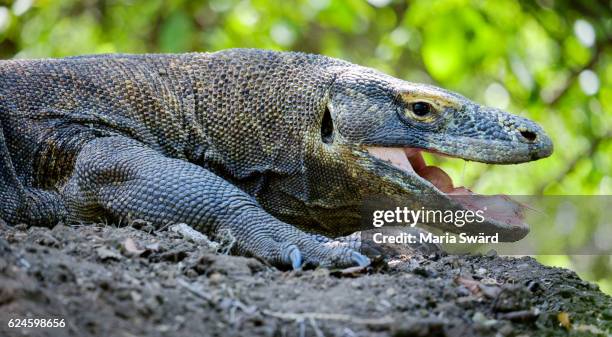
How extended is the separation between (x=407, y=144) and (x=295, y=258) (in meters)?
1.30

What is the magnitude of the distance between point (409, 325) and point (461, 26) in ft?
18.6

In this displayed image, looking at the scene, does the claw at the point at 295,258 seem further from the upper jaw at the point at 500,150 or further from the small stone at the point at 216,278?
the upper jaw at the point at 500,150

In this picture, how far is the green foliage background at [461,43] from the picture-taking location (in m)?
8.91

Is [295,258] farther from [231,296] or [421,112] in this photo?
[421,112]

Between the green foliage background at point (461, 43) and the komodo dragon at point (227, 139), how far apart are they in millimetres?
3122

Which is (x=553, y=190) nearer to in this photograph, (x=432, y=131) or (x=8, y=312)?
(x=432, y=131)

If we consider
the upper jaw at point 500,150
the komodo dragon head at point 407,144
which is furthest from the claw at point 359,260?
the upper jaw at point 500,150

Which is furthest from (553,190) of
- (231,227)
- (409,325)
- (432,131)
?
(409,325)

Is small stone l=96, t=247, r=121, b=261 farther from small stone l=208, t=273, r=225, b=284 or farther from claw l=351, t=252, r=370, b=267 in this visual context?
claw l=351, t=252, r=370, b=267

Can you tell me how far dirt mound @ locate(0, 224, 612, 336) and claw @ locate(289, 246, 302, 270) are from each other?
5.4 inches

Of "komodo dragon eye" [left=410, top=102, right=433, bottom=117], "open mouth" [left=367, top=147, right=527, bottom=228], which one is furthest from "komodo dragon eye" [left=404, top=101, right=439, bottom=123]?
"open mouth" [left=367, top=147, right=527, bottom=228]

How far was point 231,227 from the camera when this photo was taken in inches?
184

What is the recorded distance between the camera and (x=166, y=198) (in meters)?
4.76

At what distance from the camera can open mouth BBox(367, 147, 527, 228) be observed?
514 centimetres
